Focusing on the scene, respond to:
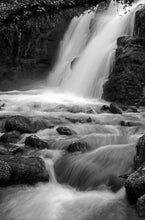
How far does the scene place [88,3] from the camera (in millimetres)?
7953

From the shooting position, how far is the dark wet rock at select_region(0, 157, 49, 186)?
7914mm

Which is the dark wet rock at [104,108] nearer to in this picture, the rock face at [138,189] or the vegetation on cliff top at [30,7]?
the vegetation on cliff top at [30,7]

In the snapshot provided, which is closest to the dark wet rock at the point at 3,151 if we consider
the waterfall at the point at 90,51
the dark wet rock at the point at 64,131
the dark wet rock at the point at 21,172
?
the dark wet rock at the point at 21,172

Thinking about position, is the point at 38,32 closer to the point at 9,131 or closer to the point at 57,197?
the point at 9,131

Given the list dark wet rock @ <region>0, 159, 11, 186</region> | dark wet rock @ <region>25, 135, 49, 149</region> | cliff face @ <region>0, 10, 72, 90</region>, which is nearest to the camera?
dark wet rock @ <region>0, 159, 11, 186</region>

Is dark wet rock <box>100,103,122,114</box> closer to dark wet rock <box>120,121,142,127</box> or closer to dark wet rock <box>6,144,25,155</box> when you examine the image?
dark wet rock <box>120,121,142,127</box>

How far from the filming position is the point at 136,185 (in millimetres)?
6496

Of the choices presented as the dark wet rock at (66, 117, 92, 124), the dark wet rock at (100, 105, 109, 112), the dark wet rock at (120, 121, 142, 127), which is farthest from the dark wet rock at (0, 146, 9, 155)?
the dark wet rock at (100, 105, 109, 112)

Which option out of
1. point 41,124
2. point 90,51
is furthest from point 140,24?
point 41,124

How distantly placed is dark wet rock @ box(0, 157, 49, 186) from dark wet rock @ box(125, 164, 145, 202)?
2.34m

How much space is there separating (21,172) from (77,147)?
7.95 feet

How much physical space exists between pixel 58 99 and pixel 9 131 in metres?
8.16

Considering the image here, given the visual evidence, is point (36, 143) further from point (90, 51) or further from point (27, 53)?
point (27, 53)

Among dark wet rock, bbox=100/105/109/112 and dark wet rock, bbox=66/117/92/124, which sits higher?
dark wet rock, bbox=100/105/109/112
